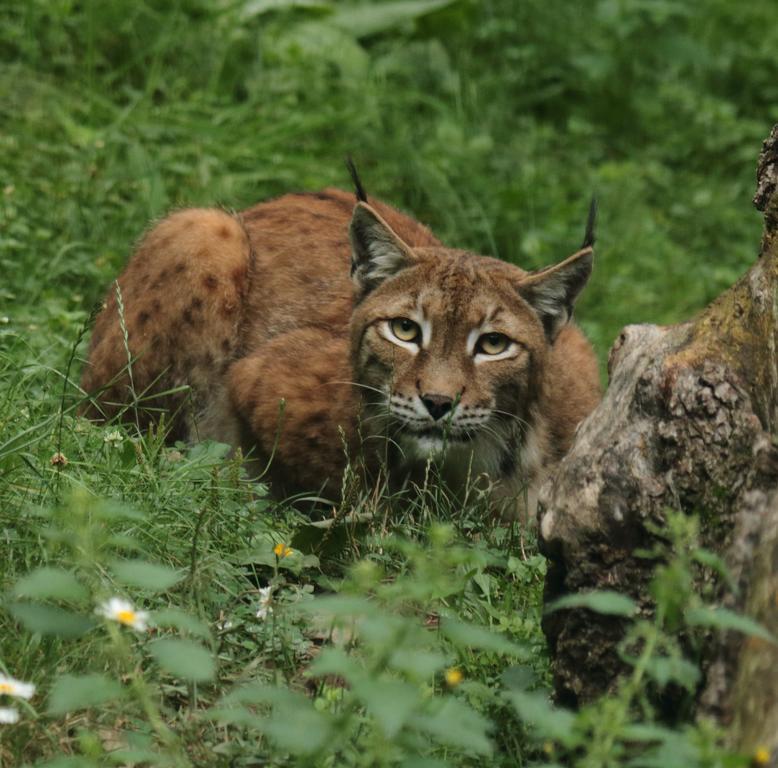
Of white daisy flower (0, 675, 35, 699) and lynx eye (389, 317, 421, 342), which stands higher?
lynx eye (389, 317, 421, 342)

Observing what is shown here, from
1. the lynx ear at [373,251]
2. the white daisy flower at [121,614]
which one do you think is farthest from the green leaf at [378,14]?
the white daisy flower at [121,614]

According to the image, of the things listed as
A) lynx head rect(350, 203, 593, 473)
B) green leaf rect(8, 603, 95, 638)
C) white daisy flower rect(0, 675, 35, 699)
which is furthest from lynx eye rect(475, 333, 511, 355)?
green leaf rect(8, 603, 95, 638)

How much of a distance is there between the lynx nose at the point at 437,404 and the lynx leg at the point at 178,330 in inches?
44.6

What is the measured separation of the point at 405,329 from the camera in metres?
5.00

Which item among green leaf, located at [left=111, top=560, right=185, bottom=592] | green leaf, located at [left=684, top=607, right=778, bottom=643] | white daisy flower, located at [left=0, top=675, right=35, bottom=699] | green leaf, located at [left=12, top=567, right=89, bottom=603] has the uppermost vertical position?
green leaf, located at [left=684, top=607, right=778, bottom=643]

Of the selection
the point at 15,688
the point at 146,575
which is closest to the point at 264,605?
the point at 15,688

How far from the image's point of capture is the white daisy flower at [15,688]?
283cm

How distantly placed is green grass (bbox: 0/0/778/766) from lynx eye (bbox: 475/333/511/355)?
1.88 ft

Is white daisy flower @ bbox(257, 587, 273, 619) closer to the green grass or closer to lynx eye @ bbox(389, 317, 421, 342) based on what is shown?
the green grass

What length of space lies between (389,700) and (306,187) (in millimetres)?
5380

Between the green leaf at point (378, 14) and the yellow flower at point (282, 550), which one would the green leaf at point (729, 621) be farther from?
the green leaf at point (378, 14)

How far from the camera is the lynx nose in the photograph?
15.5ft

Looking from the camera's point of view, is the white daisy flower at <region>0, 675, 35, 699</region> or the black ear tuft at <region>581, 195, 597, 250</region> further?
the black ear tuft at <region>581, 195, 597, 250</region>

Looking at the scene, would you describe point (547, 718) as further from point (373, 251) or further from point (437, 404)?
point (373, 251)
